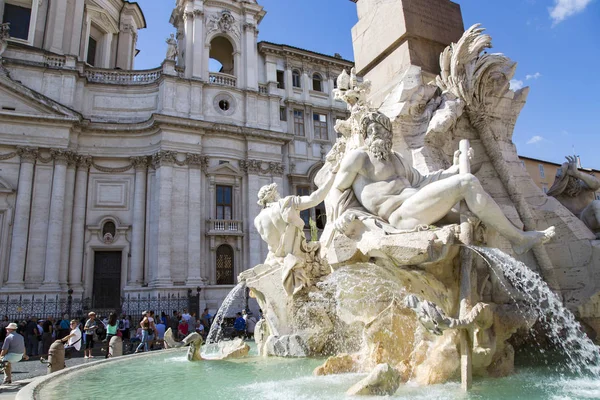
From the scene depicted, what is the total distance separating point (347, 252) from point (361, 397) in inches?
52.7

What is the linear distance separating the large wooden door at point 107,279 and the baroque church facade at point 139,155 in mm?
54

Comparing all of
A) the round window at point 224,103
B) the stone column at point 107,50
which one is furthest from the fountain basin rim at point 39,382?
the stone column at point 107,50

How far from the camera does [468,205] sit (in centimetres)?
427

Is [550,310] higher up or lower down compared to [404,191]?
lower down

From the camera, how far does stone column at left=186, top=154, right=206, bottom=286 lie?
21656mm

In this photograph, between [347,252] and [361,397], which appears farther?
[347,252]

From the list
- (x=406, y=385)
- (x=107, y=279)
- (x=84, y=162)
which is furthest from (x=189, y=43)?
(x=406, y=385)

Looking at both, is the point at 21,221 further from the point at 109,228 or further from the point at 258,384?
the point at 258,384

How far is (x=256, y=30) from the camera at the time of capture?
27000mm

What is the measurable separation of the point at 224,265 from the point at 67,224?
775 cm

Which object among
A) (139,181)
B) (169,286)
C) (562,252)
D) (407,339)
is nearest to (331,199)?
(407,339)

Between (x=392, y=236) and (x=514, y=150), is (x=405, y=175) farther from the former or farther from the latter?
(x=514, y=150)

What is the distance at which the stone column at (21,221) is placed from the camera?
19.6 m

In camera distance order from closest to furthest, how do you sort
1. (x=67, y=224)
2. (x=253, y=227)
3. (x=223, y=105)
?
1. (x=67, y=224)
2. (x=253, y=227)
3. (x=223, y=105)
